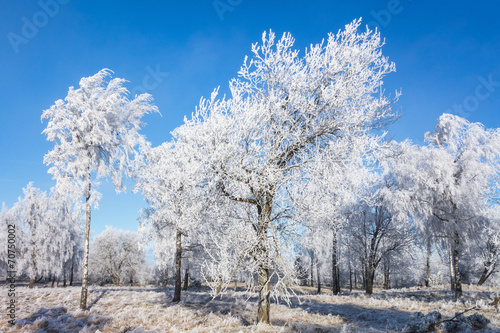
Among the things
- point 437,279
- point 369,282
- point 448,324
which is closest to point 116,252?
point 369,282

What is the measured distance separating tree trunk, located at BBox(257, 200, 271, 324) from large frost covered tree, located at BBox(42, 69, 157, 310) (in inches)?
338

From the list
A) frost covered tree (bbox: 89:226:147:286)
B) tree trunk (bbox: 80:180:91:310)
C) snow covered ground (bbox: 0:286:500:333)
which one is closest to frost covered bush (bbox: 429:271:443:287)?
snow covered ground (bbox: 0:286:500:333)

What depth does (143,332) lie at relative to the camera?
8812mm

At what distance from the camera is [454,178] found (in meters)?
15.5

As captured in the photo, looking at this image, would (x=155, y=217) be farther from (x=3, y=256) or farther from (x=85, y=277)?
(x=3, y=256)

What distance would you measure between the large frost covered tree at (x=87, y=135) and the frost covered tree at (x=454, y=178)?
48.1 ft

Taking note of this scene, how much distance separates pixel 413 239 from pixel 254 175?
62.9ft

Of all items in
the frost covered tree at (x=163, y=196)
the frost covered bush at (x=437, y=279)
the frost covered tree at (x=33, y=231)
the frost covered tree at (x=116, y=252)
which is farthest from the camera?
the frost covered bush at (x=437, y=279)

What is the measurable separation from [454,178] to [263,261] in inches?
546

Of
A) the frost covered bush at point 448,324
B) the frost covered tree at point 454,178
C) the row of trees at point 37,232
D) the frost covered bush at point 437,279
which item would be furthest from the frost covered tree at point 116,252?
the frost covered bush at point 437,279

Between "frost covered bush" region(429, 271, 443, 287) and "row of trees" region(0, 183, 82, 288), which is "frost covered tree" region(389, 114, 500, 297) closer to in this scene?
"row of trees" region(0, 183, 82, 288)

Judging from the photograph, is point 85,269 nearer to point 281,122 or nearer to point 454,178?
point 281,122

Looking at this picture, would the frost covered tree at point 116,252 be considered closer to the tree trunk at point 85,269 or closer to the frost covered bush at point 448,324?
the tree trunk at point 85,269

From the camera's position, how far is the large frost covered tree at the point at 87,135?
12352 millimetres
